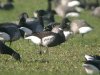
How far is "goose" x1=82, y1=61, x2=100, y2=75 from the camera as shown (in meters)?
15.7

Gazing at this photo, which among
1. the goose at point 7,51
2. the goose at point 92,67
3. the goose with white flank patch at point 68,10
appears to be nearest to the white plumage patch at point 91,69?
the goose at point 92,67

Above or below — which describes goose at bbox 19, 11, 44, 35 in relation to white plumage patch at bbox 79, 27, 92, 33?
above

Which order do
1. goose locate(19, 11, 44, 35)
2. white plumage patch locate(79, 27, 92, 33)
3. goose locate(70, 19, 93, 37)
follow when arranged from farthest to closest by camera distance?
goose locate(70, 19, 93, 37), white plumage patch locate(79, 27, 92, 33), goose locate(19, 11, 44, 35)

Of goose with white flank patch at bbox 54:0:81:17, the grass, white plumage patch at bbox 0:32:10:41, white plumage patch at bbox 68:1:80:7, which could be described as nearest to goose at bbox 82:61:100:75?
the grass

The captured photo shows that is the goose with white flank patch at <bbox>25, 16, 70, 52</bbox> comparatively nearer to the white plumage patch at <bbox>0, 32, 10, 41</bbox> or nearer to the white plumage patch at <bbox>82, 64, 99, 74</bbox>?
the white plumage patch at <bbox>0, 32, 10, 41</bbox>

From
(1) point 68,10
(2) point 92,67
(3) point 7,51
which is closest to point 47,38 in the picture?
(3) point 7,51

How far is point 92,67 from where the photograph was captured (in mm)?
15742

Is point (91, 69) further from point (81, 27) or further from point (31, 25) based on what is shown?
point (81, 27)

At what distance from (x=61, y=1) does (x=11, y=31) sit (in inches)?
936

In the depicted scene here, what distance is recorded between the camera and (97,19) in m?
35.7

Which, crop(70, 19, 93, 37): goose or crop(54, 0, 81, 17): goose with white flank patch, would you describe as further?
crop(54, 0, 81, 17): goose with white flank patch

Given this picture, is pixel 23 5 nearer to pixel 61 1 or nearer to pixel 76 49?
pixel 61 1

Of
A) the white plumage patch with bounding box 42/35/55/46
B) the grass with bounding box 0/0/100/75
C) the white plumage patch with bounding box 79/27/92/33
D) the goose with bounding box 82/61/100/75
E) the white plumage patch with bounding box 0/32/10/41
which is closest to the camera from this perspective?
the goose with bounding box 82/61/100/75

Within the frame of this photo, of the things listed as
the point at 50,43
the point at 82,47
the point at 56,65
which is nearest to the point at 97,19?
the point at 82,47
